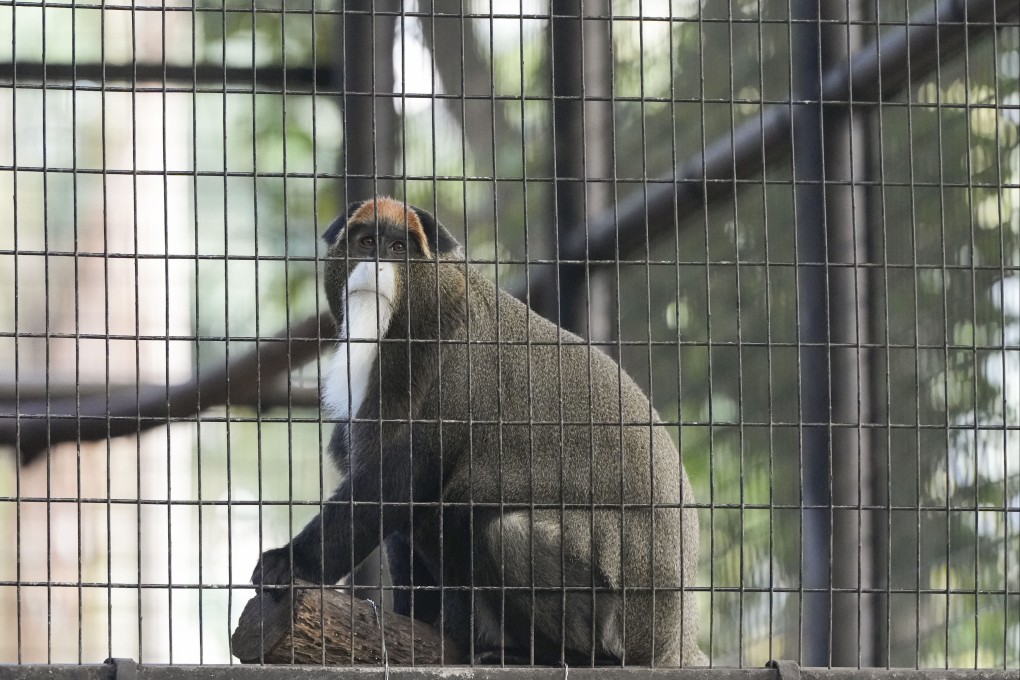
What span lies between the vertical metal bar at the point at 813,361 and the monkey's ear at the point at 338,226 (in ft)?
6.71

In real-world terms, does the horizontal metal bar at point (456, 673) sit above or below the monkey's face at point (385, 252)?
below

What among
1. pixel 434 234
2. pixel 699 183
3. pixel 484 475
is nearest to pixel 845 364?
pixel 699 183

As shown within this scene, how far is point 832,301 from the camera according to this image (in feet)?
21.0

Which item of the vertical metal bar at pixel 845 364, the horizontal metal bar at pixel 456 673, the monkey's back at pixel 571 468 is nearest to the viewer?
the horizontal metal bar at pixel 456 673

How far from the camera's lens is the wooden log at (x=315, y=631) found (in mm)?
4773

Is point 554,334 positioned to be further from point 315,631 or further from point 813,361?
point 315,631

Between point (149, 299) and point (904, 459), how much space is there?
20.7ft

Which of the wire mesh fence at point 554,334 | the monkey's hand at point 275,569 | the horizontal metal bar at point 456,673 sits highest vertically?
the wire mesh fence at point 554,334

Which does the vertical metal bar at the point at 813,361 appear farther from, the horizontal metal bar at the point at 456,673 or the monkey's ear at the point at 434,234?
the horizontal metal bar at the point at 456,673

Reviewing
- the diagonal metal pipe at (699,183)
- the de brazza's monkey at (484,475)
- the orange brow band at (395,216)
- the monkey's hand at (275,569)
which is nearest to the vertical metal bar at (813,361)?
the diagonal metal pipe at (699,183)

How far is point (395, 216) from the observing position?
541cm

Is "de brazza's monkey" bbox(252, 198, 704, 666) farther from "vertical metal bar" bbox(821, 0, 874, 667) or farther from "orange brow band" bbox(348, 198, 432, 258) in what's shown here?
"vertical metal bar" bbox(821, 0, 874, 667)

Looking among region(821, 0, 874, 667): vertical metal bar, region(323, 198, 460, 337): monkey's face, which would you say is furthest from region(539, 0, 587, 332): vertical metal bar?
region(323, 198, 460, 337): monkey's face

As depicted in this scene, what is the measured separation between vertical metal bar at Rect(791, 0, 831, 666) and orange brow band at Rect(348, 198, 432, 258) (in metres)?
1.85
